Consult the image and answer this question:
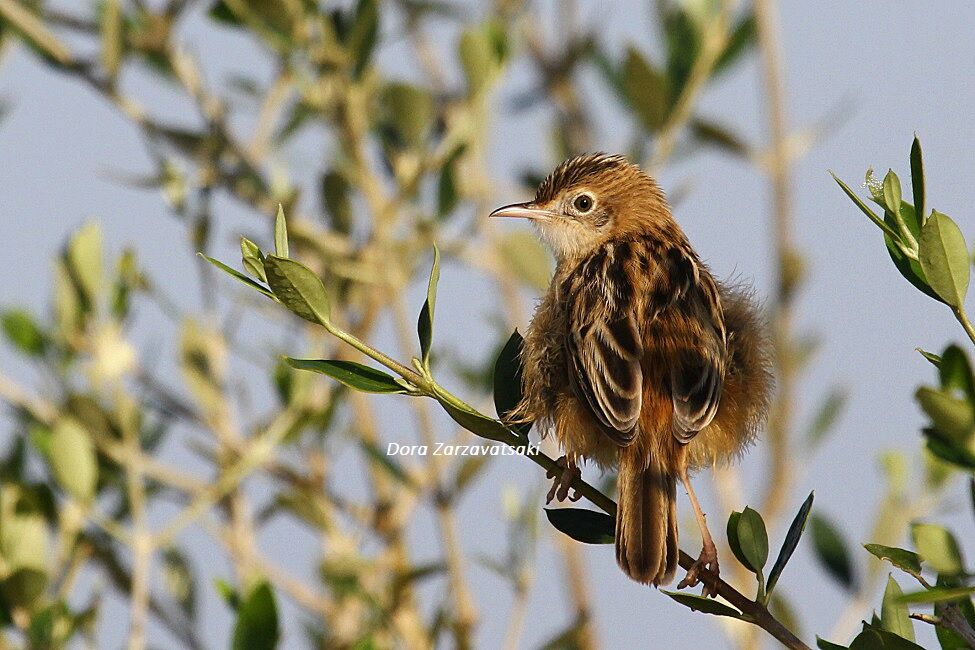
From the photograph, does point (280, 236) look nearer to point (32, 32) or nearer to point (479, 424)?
point (479, 424)

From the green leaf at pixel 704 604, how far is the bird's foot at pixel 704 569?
1.18ft

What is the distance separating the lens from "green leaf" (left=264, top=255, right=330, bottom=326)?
1982mm

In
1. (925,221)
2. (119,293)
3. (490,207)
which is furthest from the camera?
(490,207)

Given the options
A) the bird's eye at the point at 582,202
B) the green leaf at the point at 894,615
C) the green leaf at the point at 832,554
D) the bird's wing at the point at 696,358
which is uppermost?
the bird's eye at the point at 582,202

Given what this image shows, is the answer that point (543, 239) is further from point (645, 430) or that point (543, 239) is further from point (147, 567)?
point (147, 567)

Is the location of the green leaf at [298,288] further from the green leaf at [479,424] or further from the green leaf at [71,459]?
the green leaf at [71,459]

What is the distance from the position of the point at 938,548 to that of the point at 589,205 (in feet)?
10.2

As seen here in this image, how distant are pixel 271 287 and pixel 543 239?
276 cm

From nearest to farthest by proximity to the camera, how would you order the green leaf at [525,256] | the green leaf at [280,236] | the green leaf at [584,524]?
1. the green leaf at [280,236]
2. the green leaf at [584,524]
3. the green leaf at [525,256]

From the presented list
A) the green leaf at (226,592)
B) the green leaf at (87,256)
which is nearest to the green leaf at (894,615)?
the green leaf at (226,592)

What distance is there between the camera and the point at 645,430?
10.6 ft

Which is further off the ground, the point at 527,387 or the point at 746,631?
the point at 527,387

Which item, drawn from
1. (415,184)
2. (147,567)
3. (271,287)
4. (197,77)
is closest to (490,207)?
(415,184)

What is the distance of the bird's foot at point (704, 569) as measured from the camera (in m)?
2.67
